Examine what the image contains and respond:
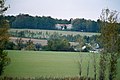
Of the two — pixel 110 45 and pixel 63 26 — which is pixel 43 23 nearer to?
pixel 63 26

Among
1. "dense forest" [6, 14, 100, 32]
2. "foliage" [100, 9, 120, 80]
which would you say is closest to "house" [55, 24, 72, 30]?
"dense forest" [6, 14, 100, 32]

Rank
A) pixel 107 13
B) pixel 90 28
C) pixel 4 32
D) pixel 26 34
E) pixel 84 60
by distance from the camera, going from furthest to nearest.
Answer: pixel 26 34, pixel 90 28, pixel 84 60, pixel 107 13, pixel 4 32

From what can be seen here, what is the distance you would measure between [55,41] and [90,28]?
902 centimetres

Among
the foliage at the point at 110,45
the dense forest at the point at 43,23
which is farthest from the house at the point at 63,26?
the foliage at the point at 110,45

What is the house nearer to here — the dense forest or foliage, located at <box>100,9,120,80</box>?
the dense forest

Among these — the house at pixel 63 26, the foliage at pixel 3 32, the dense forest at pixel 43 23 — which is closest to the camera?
the foliage at pixel 3 32

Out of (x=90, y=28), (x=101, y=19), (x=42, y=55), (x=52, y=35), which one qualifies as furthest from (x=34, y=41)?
(x=101, y=19)

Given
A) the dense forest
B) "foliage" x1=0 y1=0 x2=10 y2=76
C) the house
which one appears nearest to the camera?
"foliage" x1=0 y1=0 x2=10 y2=76

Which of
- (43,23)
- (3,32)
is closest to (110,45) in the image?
Result: (3,32)

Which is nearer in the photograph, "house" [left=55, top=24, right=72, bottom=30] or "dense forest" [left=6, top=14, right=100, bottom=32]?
"dense forest" [left=6, top=14, right=100, bottom=32]

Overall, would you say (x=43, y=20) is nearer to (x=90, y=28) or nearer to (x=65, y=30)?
(x=65, y=30)

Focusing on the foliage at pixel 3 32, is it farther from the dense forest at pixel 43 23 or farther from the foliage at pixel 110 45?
the dense forest at pixel 43 23

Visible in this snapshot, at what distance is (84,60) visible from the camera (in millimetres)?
31094

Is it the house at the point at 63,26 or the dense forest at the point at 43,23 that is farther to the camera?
the house at the point at 63,26
